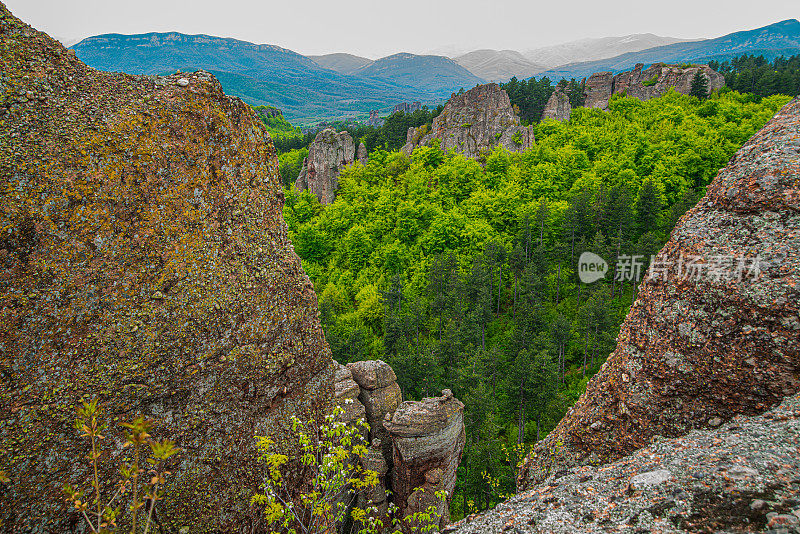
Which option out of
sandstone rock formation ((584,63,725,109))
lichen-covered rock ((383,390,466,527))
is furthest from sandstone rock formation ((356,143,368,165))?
lichen-covered rock ((383,390,466,527))

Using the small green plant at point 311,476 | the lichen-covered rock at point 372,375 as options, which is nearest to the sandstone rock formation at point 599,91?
the lichen-covered rock at point 372,375

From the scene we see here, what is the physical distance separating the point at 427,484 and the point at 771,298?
641 inches

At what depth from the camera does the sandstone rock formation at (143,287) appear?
5965 millimetres

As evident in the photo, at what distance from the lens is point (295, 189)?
72.3 m

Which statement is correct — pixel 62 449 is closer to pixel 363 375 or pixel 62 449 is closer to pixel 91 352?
pixel 91 352

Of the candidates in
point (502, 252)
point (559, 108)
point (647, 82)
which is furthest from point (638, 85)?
point (502, 252)

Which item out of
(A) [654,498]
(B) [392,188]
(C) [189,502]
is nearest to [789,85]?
(B) [392,188]

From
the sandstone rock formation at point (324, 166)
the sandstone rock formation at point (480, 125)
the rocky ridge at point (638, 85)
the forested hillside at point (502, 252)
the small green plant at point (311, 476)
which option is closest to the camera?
the small green plant at point (311, 476)

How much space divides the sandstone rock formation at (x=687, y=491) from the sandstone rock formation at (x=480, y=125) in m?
70.8

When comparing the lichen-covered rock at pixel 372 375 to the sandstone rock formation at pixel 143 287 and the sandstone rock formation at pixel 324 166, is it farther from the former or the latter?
the sandstone rock formation at pixel 324 166

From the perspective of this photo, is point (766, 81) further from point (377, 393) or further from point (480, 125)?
point (377, 393)

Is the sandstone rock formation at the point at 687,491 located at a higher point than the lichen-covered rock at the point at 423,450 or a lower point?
higher

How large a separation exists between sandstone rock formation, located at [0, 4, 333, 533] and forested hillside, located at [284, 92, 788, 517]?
16704mm

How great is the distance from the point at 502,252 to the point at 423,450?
101 feet
